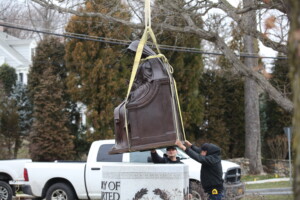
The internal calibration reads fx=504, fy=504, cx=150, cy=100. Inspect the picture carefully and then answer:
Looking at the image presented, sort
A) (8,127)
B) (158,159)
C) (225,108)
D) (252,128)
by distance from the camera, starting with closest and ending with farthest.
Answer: (158,159)
(8,127)
(252,128)
(225,108)

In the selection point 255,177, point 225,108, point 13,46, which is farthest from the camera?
point 13,46

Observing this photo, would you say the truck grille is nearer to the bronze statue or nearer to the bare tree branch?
the bare tree branch

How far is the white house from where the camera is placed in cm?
3900

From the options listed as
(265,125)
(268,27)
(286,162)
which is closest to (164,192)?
(268,27)

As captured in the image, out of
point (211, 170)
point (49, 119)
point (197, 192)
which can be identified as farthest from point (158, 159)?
point (49, 119)

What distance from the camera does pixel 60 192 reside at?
503 inches

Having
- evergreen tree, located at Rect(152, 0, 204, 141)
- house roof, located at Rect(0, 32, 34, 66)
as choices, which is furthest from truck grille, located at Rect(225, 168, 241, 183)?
house roof, located at Rect(0, 32, 34, 66)

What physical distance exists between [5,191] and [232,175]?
6.28m

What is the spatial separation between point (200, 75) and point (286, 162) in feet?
20.0

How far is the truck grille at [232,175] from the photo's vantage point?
12.3 meters

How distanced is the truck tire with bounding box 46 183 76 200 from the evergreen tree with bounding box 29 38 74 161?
26.3ft

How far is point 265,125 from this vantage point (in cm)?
2717

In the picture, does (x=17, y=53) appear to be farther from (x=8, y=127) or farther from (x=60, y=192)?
(x=60, y=192)

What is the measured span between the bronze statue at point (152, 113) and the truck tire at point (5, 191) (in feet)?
24.8
